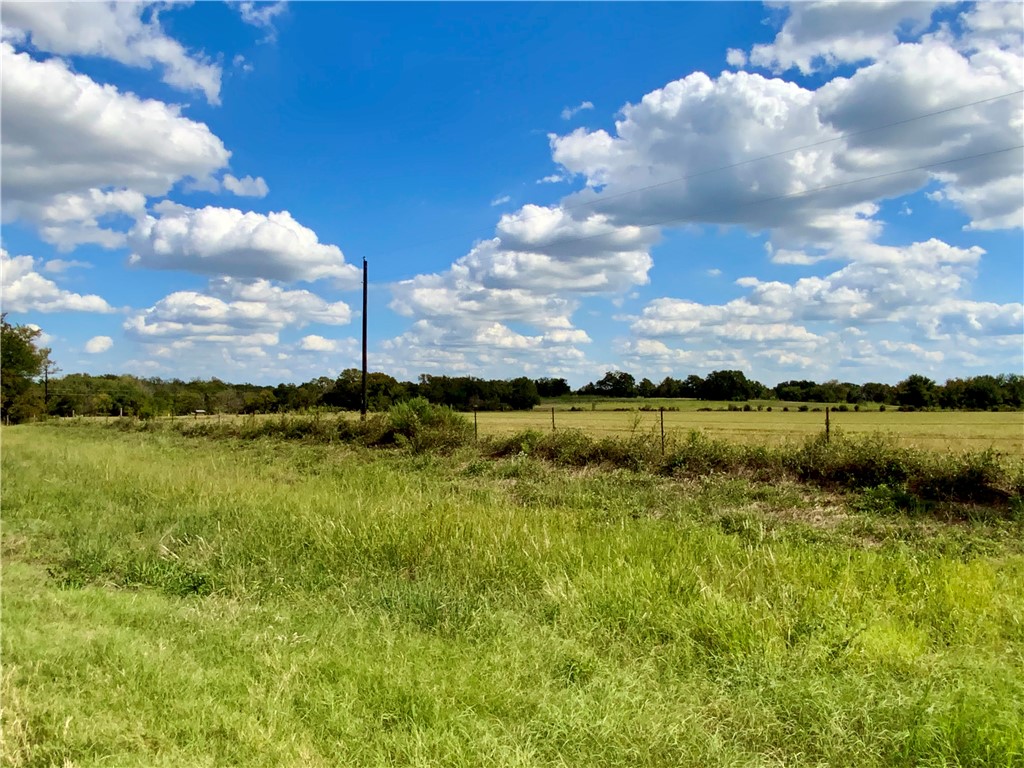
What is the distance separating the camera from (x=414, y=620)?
5.62 metres

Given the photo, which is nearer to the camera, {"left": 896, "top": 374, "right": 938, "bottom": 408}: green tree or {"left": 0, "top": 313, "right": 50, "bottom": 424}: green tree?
{"left": 896, "top": 374, "right": 938, "bottom": 408}: green tree

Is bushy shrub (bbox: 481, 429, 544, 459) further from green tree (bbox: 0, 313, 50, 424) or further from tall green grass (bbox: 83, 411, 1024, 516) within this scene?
green tree (bbox: 0, 313, 50, 424)

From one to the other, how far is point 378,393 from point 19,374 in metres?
45.4

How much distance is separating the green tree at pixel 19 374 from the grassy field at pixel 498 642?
75397 mm

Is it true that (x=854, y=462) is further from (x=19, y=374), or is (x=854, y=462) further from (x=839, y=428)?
(x=19, y=374)

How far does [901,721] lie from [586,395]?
90402 millimetres

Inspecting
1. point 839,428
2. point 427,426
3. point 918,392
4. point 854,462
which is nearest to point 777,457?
point 854,462

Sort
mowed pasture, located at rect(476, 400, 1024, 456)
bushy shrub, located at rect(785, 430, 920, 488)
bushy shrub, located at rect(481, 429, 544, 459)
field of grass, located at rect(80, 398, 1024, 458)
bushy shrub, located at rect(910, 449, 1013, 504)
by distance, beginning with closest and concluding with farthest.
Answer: bushy shrub, located at rect(910, 449, 1013, 504) < bushy shrub, located at rect(785, 430, 920, 488) < field of grass, located at rect(80, 398, 1024, 458) < mowed pasture, located at rect(476, 400, 1024, 456) < bushy shrub, located at rect(481, 429, 544, 459)

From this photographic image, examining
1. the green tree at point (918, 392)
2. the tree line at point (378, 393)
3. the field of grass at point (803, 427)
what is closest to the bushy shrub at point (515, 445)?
the field of grass at point (803, 427)

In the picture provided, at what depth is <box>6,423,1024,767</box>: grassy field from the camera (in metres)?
3.64

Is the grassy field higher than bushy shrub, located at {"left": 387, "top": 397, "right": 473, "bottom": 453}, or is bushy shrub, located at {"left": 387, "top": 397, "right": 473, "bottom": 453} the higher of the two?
bushy shrub, located at {"left": 387, "top": 397, "right": 473, "bottom": 453}

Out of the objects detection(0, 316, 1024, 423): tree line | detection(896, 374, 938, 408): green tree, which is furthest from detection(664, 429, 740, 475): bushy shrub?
detection(896, 374, 938, 408): green tree

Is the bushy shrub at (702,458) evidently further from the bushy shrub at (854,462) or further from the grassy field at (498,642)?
the grassy field at (498,642)

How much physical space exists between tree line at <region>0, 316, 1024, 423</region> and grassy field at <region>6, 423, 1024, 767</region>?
159 feet
